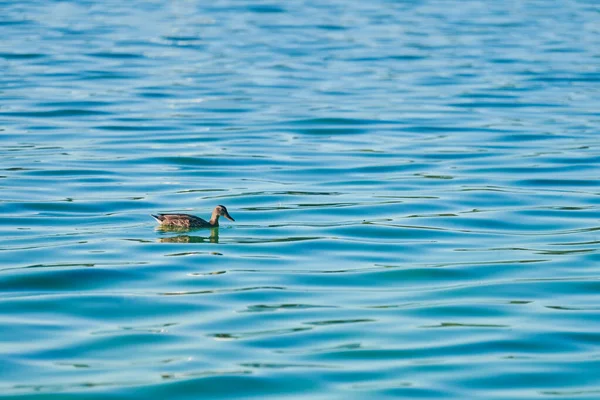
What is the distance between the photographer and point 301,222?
1521 cm

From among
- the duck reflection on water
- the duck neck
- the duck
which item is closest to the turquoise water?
the duck reflection on water

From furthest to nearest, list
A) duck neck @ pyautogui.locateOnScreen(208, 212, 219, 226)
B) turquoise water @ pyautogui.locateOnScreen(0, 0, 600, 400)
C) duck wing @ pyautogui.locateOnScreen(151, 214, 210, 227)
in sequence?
duck neck @ pyautogui.locateOnScreen(208, 212, 219, 226) → duck wing @ pyautogui.locateOnScreen(151, 214, 210, 227) → turquoise water @ pyautogui.locateOnScreen(0, 0, 600, 400)

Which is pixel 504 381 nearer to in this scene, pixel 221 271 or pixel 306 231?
pixel 221 271

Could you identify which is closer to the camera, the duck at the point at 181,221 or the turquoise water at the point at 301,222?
the turquoise water at the point at 301,222

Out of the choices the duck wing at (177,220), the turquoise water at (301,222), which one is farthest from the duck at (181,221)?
the turquoise water at (301,222)

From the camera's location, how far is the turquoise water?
9.47m

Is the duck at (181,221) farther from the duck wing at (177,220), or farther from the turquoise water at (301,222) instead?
the turquoise water at (301,222)

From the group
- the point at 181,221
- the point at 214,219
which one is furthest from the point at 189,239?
the point at 214,219

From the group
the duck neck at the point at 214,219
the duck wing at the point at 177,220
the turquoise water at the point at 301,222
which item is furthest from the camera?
the duck neck at the point at 214,219

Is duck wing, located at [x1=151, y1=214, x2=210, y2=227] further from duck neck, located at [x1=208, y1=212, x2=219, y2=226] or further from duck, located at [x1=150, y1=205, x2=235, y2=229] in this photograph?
duck neck, located at [x1=208, y1=212, x2=219, y2=226]

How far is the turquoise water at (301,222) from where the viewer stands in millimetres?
9469

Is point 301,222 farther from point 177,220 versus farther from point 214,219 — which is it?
point 177,220

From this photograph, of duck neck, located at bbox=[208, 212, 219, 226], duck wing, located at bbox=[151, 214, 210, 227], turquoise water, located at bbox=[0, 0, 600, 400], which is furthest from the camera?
duck neck, located at bbox=[208, 212, 219, 226]

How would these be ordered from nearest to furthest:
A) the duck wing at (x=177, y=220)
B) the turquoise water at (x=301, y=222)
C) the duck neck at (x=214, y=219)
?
1. the turquoise water at (x=301, y=222)
2. the duck wing at (x=177, y=220)
3. the duck neck at (x=214, y=219)
